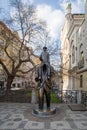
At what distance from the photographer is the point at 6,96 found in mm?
15664

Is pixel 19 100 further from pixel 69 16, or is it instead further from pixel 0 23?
pixel 69 16

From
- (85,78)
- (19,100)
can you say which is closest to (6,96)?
(19,100)

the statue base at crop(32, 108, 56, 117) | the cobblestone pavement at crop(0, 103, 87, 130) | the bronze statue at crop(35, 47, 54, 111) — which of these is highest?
the bronze statue at crop(35, 47, 54, 111)

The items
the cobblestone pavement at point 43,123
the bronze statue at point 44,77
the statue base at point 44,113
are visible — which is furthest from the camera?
the bronze statue at point 44,77

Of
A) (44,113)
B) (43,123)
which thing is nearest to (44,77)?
(44,113)

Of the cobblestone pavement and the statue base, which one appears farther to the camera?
the statue base

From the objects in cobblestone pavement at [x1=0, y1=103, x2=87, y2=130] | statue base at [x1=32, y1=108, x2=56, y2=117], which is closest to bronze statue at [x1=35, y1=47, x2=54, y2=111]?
statue base at [x1=32, y1=108, x2=56, y2=117]

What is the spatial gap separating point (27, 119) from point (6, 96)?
736 cm

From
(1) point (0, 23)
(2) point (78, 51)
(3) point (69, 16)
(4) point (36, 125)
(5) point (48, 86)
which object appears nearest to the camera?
(4) point (36, 125)

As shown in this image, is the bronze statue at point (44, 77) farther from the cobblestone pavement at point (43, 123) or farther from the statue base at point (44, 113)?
the cobblestone pavement at point (43, 123)

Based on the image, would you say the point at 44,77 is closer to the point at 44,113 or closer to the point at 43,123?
the point at 44,113

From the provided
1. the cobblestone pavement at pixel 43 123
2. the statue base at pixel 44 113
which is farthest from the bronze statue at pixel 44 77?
the cobblestone pavement at pixel 43 123

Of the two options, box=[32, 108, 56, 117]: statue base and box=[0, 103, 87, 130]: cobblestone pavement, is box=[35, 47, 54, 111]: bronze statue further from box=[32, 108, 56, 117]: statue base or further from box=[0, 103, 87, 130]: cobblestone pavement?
box=[0, 103, 87, 130]: cobblestone pavement

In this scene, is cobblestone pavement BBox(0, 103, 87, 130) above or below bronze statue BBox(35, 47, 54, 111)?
below
